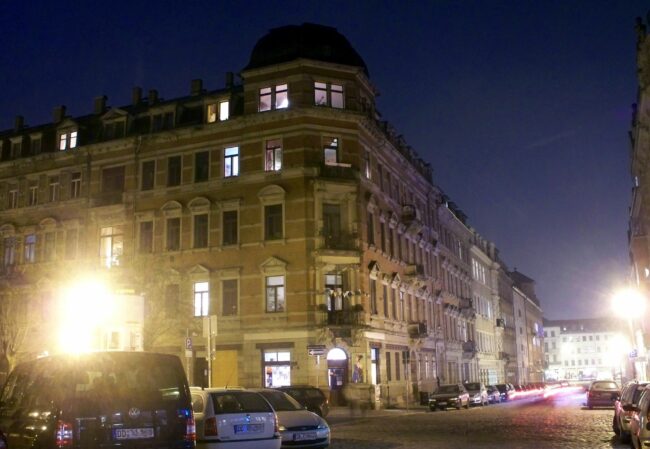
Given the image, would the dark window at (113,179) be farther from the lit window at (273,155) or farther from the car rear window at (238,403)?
the car rear window at (238,403)

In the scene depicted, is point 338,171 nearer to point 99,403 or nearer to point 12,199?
point 12,199

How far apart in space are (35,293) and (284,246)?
17534mm

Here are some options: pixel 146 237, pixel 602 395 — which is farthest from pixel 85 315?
pixel 602 395

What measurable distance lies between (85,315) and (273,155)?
1601 centimetres

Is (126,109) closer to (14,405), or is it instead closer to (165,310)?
(165,310)

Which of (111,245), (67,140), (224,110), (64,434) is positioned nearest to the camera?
(64,434)

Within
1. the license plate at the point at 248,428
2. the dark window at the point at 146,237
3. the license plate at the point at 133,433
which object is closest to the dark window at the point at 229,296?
the dark window at the point at 146,237

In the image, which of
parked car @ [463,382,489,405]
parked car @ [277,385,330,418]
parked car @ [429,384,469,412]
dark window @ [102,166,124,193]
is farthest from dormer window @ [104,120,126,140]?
parked car @ [463,382,489,405]

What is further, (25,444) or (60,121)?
(60,121)

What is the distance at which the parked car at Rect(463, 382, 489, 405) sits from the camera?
44.1 meters

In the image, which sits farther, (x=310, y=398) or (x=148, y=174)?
(x=148, y=174)

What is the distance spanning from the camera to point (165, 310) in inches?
1565

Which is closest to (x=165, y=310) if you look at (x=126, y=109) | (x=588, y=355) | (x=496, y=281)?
(x=126, y=109)

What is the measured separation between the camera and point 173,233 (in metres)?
42.4
